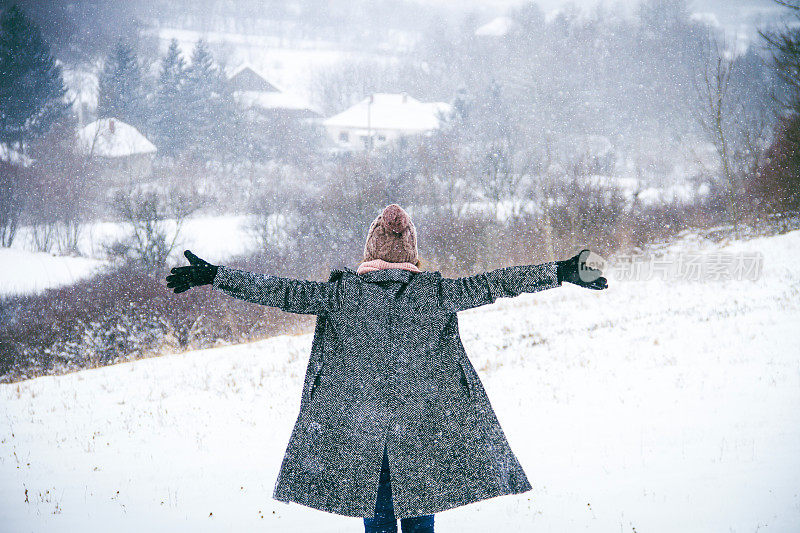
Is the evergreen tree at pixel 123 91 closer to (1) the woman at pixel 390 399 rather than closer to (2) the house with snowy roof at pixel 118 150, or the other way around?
(2) the house with snowy roof at pixel 118 150

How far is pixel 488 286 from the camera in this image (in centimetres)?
259

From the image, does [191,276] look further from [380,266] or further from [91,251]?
[91,251]

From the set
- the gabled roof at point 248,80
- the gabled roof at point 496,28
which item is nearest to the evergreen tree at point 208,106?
the gabled roof at point 248,80

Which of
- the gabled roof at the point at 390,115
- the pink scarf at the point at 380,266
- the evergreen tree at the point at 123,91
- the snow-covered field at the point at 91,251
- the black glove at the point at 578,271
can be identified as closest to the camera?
the pink scarf at the point at 380,266

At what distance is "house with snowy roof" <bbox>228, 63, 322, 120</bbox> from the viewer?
61.4 m

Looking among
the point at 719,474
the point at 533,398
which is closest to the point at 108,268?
the point at 533,398

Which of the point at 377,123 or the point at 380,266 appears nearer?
the point at 380,266

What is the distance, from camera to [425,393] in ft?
8.36

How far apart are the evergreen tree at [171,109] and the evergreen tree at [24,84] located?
755 centimetres

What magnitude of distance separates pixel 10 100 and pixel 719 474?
56.5m

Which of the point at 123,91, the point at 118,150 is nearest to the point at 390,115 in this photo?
the point at 123,91

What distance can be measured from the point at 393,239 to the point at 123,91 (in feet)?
203

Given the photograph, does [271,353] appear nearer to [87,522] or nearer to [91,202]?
[87,522]

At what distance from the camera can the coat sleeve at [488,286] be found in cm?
257
